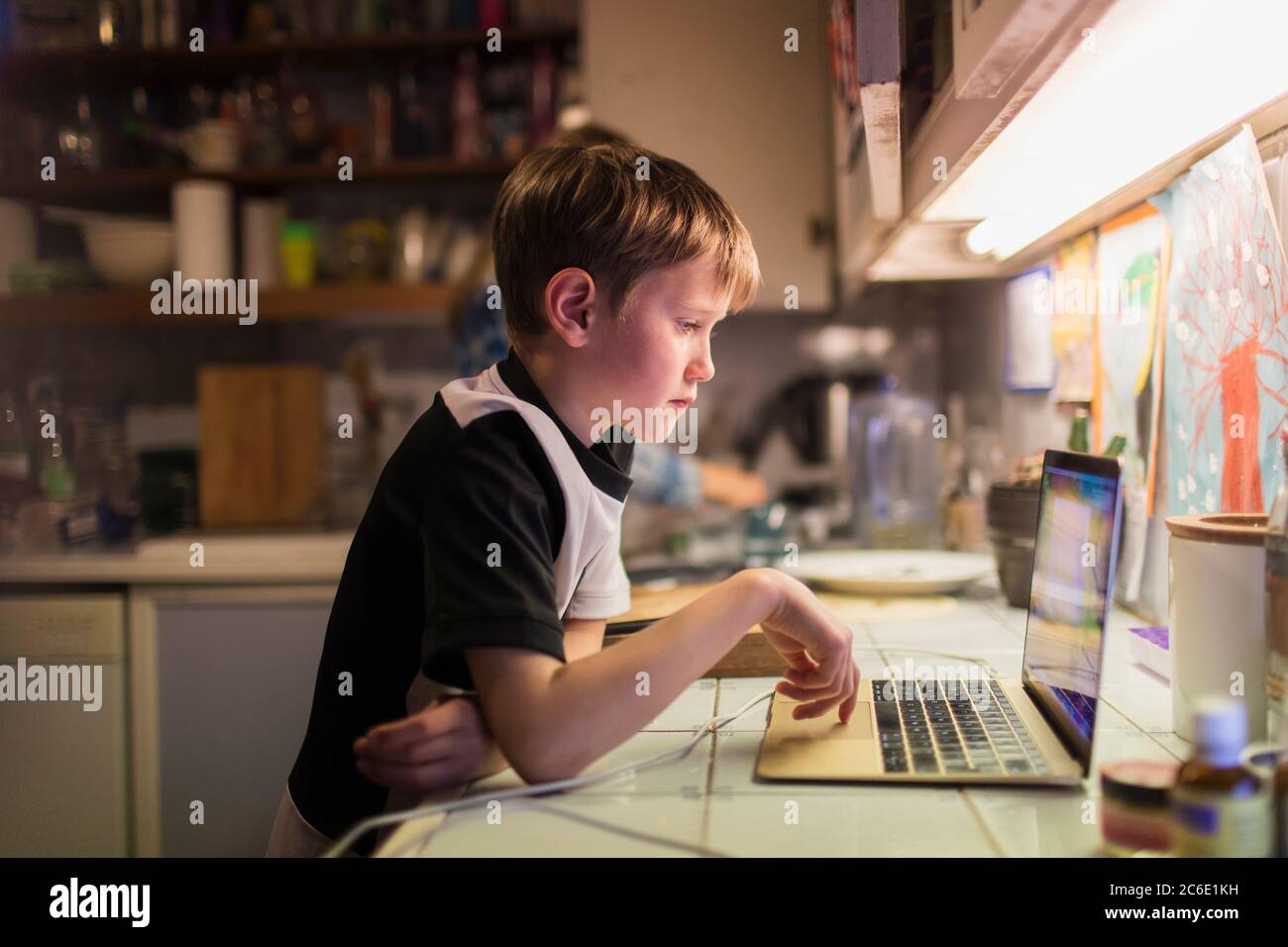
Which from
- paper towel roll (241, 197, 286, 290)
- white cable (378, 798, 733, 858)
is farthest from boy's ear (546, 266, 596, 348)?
paper towel roll (241, 197, 286, 290)

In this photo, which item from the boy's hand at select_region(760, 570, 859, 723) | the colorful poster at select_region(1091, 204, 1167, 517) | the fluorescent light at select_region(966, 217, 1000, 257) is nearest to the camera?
the boy's hand at select_region(760, 570, 859, 723)

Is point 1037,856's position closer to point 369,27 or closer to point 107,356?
point 369,27

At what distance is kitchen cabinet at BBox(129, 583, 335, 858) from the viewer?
179 cm

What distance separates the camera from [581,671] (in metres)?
0.61

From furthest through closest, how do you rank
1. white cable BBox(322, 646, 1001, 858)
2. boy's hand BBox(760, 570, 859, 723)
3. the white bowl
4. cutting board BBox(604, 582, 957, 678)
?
the white bowl, cutting board BBox(604, 582, 957, 678), boy's hand BBox(760, 570, 859, 723), white cable BBox(322, 646, 1001, 858)

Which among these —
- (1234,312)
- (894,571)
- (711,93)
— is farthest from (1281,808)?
(711,93)

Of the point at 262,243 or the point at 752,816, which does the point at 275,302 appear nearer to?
the point at 262,243

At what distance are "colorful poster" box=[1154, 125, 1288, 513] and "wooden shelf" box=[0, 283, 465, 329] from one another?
147 centimetres

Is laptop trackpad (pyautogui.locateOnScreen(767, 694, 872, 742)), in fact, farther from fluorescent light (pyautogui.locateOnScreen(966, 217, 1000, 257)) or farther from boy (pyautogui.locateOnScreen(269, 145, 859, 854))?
fluorescent light (pyautogui.locateOnScreen(966, 217, 1000, 257))

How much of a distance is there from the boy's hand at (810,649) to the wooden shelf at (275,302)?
1.54 metres

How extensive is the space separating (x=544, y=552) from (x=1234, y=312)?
0.60m

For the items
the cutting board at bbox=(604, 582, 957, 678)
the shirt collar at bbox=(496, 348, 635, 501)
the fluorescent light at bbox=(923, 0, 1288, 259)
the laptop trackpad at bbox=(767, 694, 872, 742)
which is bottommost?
the laptop trackpad at bbox=(767, 694, 872, 742)

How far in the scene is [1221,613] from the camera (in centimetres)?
65
